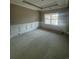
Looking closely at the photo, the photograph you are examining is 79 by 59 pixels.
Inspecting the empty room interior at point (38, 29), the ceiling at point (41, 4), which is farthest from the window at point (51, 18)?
the ceiling at point (41, 4)

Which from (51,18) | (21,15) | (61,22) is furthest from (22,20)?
(61,22)

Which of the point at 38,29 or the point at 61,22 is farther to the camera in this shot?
the point at 38,29

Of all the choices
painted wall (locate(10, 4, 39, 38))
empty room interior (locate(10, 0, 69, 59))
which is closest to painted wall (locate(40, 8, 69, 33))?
empty room interior (locate(10, 0, 69, 59))

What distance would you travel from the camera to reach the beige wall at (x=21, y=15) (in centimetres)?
112

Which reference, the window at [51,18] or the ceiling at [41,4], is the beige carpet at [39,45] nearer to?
the window at [51,18]

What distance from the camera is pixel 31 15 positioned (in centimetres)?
121

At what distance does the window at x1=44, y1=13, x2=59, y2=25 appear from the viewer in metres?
1.09

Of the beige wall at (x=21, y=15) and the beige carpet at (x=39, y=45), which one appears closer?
the beige carpet at (x=39, y=45)

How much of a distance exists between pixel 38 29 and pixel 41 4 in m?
0.36

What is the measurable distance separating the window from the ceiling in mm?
101

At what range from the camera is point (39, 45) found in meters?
1.11

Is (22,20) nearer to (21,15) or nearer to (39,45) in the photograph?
(21,15)
